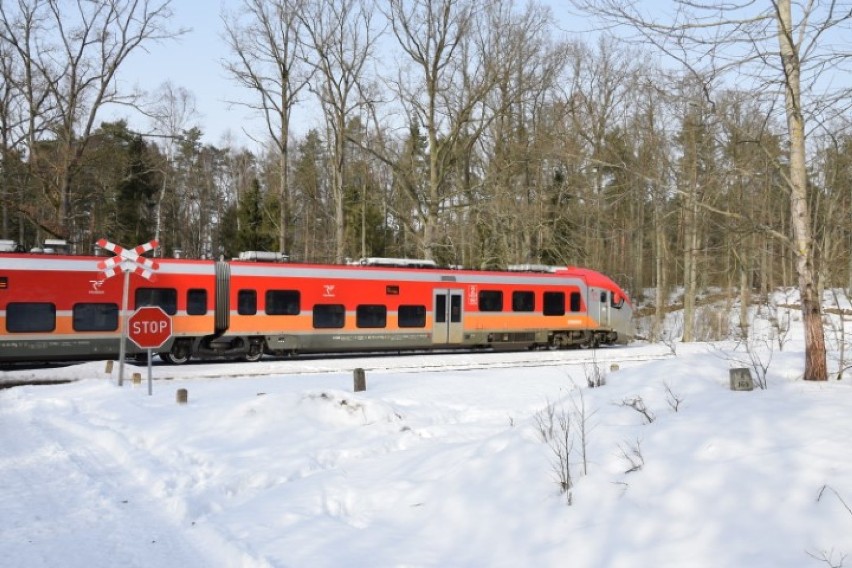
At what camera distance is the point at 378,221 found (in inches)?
1914

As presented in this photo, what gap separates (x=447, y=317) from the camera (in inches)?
870

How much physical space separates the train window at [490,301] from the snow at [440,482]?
12.1 m

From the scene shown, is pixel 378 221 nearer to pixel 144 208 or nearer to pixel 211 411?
pixel 144 208

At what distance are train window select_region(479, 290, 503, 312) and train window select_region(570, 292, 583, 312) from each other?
3197 millimetres

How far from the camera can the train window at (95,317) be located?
1711cm

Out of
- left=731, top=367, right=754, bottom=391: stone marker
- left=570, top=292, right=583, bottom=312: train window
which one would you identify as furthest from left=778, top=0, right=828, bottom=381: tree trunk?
left=570, top=292, right=583, bottom=312: train window

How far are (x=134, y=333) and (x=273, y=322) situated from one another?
262 inches

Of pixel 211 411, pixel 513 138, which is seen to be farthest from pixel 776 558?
pixel 513 138

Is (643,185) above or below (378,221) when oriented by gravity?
below

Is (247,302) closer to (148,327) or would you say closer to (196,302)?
(196,302)

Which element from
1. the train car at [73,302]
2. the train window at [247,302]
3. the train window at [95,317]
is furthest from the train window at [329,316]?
the train window at [95,317]

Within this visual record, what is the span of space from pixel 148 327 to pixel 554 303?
15.0m

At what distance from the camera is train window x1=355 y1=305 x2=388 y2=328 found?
20.6 metres

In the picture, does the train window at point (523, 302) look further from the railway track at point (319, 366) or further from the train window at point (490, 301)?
the railway track at point (319, 366)
